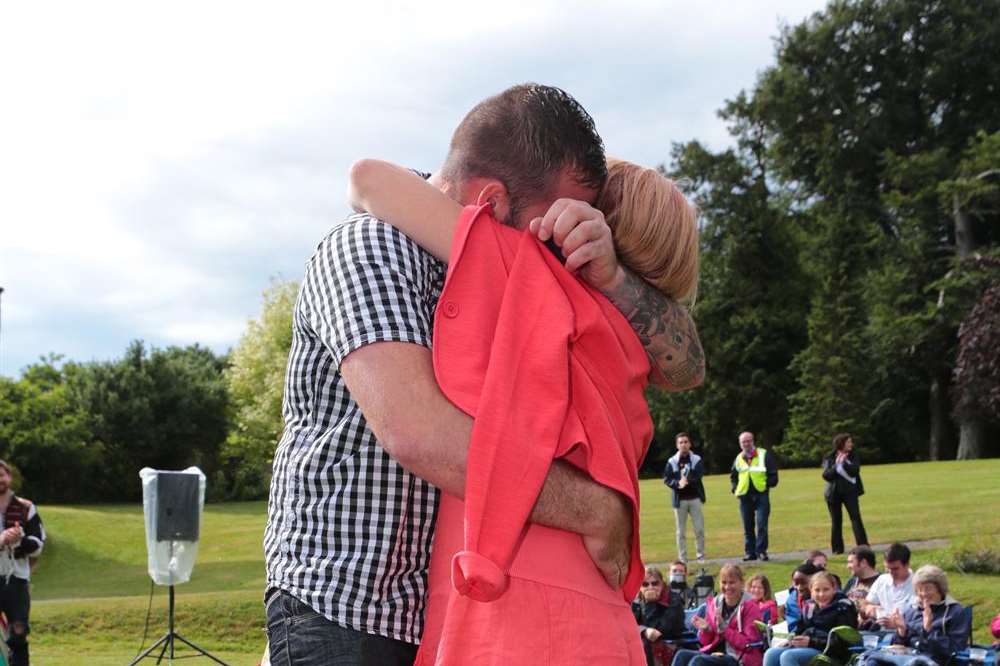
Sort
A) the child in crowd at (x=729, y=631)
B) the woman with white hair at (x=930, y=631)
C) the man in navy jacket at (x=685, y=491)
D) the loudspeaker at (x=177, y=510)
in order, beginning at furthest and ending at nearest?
1. the man in navy jacket at (x=685, y=491)
2. the loudspeaker at (x=177, y=510)
3. the child in crowd at (x=729, y=631)
4. the woman with white hair at (x=930, y=631)

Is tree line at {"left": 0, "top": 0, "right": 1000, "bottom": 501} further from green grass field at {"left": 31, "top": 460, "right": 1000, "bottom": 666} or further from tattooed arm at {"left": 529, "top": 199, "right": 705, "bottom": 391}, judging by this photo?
tattooed arm at {"left": 529, "top": 199, "right": 705, "bottom": 391}

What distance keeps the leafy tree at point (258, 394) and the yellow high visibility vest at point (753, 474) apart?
27.2 meters

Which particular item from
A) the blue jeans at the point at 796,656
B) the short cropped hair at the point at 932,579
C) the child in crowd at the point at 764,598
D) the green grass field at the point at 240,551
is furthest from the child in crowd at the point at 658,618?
the green grass field at the point at 240,551

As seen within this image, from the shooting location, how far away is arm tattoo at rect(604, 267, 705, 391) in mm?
2168

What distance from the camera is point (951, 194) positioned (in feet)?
127

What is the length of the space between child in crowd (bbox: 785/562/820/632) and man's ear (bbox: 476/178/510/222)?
9635 mm

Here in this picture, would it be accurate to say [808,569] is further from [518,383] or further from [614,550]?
[518,383]

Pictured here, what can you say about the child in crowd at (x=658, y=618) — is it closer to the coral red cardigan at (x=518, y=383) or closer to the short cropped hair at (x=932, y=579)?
the short cropped hair at (x=932, y=579)

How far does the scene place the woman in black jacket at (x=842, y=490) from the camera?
1727 centimetres

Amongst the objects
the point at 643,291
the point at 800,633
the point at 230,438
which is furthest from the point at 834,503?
the point at 230,438

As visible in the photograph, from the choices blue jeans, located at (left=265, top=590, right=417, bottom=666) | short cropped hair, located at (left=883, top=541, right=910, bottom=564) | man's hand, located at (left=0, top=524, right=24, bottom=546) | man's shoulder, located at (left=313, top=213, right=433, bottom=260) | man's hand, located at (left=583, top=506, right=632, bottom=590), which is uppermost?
man's shoulder, located at (left=313, top=213, right=433, bottom=260)

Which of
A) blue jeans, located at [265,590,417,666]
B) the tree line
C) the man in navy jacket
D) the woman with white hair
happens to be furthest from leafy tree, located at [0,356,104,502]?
blue jeans, located at [265,590,417,666]

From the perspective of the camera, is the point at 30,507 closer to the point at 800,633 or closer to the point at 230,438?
the point at 800,633

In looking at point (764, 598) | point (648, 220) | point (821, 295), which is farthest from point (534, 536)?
point (821, 295)
